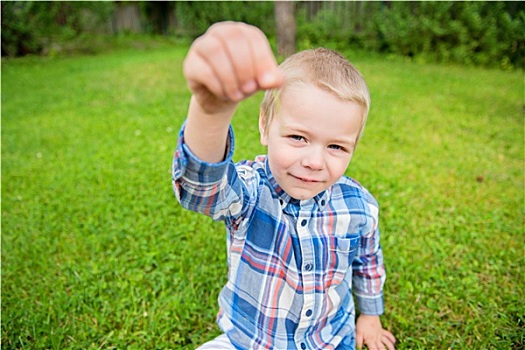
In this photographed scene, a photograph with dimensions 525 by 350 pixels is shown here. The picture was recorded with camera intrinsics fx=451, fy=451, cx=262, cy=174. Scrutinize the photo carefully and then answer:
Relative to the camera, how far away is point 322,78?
4.24 feet

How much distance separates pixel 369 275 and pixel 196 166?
105 centimetres

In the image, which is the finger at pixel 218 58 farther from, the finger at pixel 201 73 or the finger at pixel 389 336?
the finger at pixel 389 336

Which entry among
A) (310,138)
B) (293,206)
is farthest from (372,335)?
(310,138)

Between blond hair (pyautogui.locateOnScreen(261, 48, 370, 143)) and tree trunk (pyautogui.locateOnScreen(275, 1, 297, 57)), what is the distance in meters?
7.17

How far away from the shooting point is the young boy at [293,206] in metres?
1.12

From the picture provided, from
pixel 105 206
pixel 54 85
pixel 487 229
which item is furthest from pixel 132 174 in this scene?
pixel 54 85

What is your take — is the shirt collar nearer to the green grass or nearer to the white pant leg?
the white pant leg

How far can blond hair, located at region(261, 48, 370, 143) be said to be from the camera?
1.29m

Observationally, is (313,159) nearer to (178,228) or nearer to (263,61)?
(263,61)

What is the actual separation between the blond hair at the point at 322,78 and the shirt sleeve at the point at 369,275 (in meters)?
0.53

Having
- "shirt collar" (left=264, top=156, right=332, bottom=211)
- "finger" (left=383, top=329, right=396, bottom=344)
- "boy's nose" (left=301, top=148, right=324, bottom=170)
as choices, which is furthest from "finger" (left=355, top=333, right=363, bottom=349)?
"boy's nose" (left=301, top=148, right=324, bottom=170)

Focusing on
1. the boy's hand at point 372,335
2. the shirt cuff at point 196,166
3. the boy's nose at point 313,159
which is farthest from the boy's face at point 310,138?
the boy's hand at point 372,335

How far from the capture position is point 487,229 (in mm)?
2680

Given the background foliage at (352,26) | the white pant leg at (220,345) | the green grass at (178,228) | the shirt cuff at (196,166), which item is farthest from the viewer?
the background foliage at (352,26)
